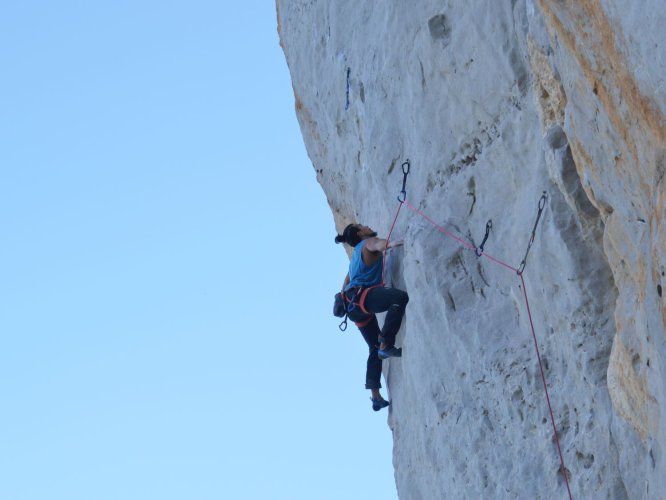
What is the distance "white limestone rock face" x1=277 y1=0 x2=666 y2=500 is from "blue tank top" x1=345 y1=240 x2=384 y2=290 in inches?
8.5

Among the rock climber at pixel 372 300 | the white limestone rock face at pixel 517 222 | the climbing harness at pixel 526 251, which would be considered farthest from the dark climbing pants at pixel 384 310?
the climbing harness at pixel 526 251

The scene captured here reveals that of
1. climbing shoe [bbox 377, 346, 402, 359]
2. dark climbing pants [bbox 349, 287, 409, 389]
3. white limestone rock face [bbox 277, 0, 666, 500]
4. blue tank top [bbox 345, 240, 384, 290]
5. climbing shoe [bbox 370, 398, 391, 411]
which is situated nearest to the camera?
white limestone rock face [bbox 277, 0, 666, 500]

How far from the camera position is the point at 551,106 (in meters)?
7.44

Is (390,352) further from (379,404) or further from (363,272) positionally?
(379,404)

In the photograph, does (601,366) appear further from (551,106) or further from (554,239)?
(551,106)

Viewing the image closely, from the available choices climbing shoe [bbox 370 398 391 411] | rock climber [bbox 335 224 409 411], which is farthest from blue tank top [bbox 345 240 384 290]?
climbing shoe [bbox 370 398 391 411]

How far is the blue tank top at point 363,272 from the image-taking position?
33.9 feet

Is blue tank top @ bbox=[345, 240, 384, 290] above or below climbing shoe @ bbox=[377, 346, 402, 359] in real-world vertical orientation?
above

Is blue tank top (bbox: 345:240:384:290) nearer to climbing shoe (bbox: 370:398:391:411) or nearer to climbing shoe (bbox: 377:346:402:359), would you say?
climbing shoe (bbox: 377:346:402:359)

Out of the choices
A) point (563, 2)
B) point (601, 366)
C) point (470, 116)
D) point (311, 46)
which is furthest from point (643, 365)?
point (311, 46)

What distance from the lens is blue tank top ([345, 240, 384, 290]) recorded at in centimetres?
1033

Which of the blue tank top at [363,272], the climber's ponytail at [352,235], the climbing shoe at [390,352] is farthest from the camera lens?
the climber's ponytail at [352,235]

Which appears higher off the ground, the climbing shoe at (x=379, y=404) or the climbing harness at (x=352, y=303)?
the climbing harness at (x=352, y=303)

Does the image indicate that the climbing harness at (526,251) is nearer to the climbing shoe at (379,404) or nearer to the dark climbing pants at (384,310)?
the dark climbing pants at (384,310)
